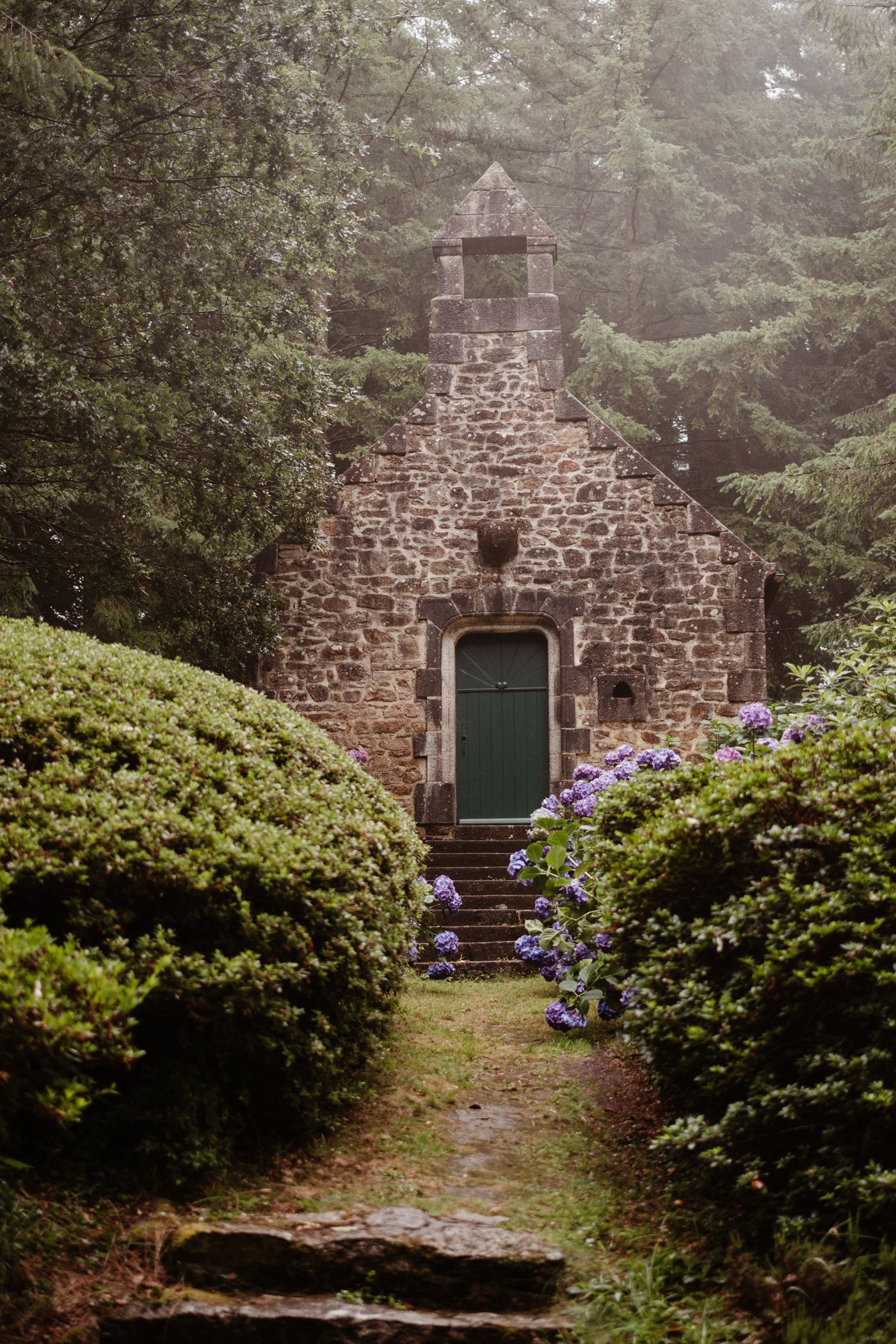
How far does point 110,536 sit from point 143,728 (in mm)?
5645

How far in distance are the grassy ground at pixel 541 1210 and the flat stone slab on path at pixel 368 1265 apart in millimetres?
105

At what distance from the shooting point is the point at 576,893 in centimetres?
562

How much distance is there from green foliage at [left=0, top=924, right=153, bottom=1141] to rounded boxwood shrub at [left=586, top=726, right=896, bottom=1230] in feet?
5.27

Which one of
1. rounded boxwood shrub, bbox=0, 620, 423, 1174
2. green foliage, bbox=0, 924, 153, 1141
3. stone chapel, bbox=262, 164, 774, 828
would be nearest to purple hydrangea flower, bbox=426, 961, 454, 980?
stone chapel, bbox=262, 164, 774, 828

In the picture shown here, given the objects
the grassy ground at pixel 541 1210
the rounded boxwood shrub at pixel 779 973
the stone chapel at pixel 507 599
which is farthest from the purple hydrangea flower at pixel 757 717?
the stone chapel at pixel 507 599

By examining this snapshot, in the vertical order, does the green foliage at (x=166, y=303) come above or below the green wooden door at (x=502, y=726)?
above

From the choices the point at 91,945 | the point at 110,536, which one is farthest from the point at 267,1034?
the point at 110,536

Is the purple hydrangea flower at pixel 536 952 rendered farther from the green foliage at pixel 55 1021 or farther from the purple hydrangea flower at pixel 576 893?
the green foliage at pixel 55 1021

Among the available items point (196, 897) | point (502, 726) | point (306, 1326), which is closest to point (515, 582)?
point (502, 726)

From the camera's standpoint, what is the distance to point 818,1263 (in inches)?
114

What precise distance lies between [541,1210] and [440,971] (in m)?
4.29

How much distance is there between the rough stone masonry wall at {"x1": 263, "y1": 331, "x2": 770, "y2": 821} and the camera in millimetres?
11156

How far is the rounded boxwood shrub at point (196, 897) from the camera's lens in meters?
3.43

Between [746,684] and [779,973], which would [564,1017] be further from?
[746,684]
